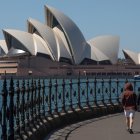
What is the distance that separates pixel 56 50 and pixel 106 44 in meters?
9.50

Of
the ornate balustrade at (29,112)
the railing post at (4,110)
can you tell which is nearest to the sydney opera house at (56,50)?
the ornate balustrade at (29,112)

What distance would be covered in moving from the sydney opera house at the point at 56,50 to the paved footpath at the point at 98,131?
2332 inches

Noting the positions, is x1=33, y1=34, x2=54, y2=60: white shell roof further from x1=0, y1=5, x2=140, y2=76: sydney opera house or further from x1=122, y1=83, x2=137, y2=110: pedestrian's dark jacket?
x1=122, y1=83, x2=137, y2=110: pedestrian's dark jacket

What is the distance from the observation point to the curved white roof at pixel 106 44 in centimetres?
7731

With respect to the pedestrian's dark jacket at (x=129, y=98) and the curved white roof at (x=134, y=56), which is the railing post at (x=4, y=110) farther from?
the curved white roof at (x=134, y=56)

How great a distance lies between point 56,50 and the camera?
2908 inches

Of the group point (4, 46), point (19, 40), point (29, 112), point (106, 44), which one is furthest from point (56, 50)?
point (29, 112)

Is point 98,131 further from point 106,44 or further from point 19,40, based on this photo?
point 106,44

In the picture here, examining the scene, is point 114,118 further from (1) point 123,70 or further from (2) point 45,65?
(1) point 123,70

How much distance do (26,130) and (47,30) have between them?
6409 cm

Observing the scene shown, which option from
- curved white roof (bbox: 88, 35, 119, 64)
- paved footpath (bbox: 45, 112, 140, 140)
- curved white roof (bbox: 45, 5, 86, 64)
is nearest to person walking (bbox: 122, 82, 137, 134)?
paved footpath (bbox: 45, 112, 140, 140)

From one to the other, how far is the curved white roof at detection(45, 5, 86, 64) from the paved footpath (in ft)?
198

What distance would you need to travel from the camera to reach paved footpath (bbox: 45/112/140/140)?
7281 millimetres

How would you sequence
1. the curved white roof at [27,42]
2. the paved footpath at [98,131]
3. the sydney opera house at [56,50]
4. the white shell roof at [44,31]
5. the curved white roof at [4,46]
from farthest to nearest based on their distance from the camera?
1. the curved white roof at [4,46]
2. the curved white roof at [27,42]
3. the sydney opera house at [56,50]
4. the white shell roof at [44,31]
5. the paved footpath at [98,131]
